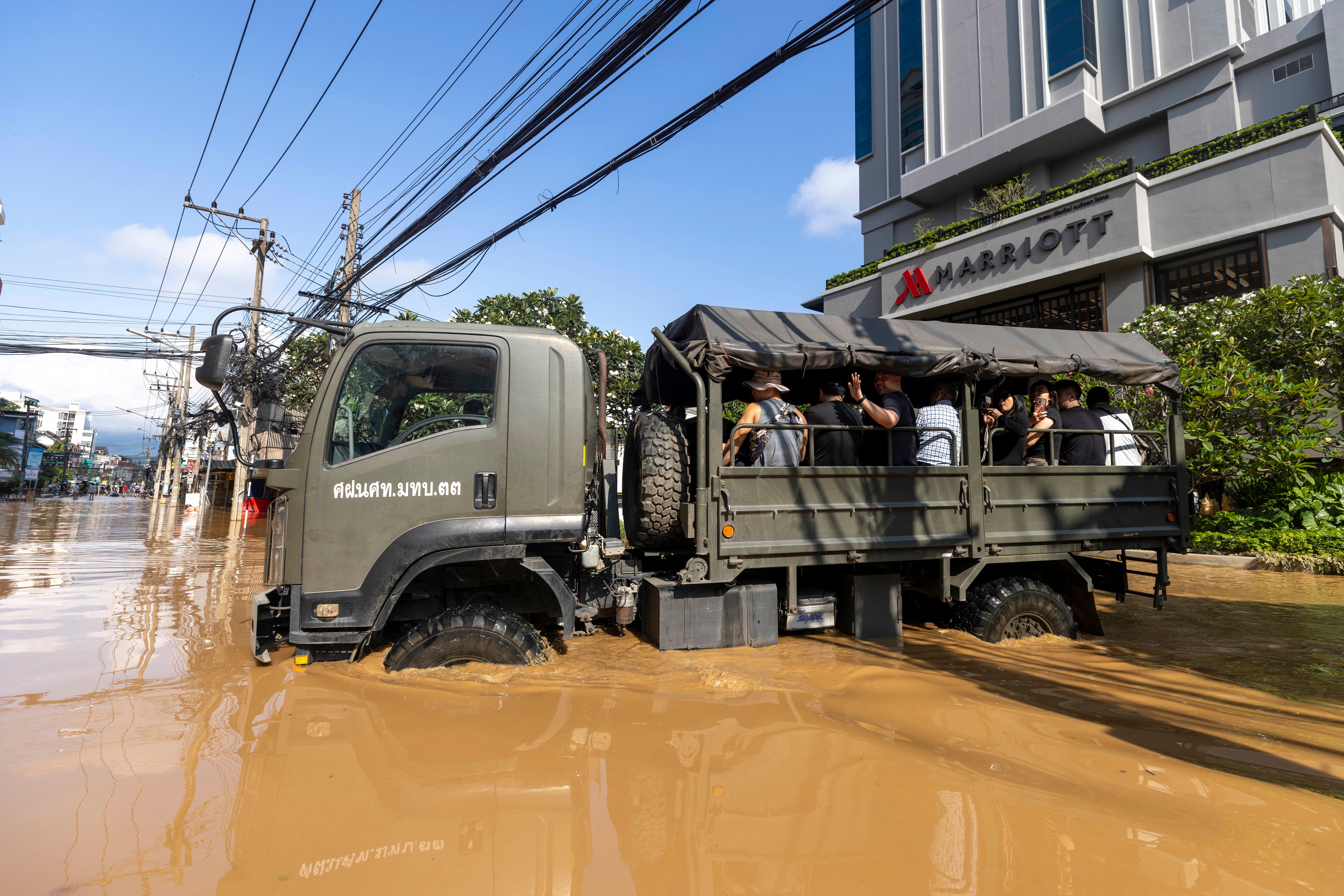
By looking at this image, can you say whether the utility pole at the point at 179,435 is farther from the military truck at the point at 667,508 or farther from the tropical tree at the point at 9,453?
the military truck at the point at 667,508

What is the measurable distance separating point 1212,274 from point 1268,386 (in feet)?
23.5

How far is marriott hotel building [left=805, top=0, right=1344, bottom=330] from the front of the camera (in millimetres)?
14148

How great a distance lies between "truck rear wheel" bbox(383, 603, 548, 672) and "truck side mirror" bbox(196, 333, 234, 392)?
176 centimetres

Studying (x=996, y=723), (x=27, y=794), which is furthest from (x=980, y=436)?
(x=27, y=794)

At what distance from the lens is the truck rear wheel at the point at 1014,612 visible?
507 cm

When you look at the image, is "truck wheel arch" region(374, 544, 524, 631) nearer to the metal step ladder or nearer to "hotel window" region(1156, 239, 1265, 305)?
the metal step ladder

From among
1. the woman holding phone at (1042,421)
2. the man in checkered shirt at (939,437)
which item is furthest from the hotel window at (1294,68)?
the man in checkered shirt at (939,437)

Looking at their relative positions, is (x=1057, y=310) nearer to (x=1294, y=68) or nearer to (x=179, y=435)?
(x=1294, y=68)

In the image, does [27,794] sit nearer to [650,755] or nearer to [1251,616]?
[650,755]

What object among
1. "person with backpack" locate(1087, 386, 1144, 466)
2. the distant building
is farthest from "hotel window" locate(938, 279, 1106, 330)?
the distant building

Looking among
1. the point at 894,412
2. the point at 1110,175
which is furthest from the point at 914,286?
the point at 894,412

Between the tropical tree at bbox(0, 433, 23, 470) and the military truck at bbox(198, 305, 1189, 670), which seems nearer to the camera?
the military truck at bbox(198, 305, 1189, 670)

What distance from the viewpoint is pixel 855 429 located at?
16.0 feet

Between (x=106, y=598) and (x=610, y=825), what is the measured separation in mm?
7519
